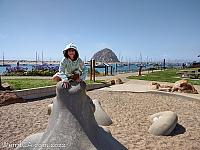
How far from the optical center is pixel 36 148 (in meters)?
4.70

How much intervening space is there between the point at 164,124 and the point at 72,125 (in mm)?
4603

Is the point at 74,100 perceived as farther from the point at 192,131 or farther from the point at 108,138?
the point at 192,131

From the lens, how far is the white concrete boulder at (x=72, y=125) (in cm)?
454

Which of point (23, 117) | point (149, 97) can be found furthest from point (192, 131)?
point (149, 97)

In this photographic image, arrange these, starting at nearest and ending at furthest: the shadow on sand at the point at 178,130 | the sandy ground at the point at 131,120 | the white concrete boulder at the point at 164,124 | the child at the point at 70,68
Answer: the child at the point at 70,68, the sandy ground at the point at 131,120, the white concrete boulder at the point at 164,124, the shadow on sand at the point at 178,130

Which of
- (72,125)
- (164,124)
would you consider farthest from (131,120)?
(72,125)

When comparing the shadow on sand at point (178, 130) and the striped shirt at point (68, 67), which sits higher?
the striped shirt at point (68, 67)

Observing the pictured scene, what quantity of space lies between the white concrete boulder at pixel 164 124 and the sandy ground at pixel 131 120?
6.6 inches

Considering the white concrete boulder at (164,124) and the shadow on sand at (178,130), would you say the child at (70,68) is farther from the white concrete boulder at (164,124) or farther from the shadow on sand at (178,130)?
the shadow on sand at (178,130)

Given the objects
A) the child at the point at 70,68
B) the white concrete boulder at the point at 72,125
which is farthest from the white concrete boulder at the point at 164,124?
the child at the point at 70,68

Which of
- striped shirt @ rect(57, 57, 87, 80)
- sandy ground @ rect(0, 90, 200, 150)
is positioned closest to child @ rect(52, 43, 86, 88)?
striped shirt @ rect(57, 57, 87, 80)

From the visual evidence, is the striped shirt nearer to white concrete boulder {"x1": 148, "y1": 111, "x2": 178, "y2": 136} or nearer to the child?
the child

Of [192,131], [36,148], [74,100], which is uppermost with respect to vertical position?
[74,100]

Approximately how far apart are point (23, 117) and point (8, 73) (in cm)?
2159
